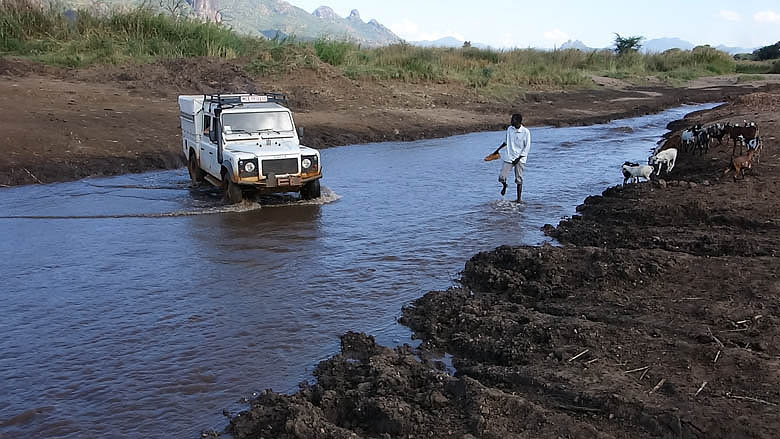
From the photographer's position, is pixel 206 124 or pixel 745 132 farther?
pixel 206 124

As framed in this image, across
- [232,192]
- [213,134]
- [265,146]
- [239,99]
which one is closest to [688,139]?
[265,146]

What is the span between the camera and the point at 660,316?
6.04 meters

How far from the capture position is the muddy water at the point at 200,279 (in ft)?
18.0

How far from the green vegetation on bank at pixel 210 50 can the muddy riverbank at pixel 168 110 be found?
0.85 m

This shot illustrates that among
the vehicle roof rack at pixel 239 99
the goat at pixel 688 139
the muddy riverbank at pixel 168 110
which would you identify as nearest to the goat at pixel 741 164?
the goat at pixel 688 139

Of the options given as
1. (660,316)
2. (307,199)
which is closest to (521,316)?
(660,316)

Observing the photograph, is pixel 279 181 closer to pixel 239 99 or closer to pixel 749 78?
pixel 239 99

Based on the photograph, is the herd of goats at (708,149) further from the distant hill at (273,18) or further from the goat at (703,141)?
the distant hill at (273,18)

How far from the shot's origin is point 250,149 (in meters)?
11.9

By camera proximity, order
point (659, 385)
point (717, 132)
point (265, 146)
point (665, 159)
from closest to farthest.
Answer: point (659, 385) < point (265, 146) < point (665, 159) < point (717, 132)

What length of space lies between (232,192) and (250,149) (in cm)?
80

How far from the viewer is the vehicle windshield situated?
12.2 meters

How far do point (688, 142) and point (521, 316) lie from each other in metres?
10.3

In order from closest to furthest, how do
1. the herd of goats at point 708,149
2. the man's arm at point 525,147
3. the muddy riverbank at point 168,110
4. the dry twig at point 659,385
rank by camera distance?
the dry twig at point 659,385 < the herd of goats at point 708,149 < the man's arm at point 525,147 < the muddy riverbank at point 168,110
